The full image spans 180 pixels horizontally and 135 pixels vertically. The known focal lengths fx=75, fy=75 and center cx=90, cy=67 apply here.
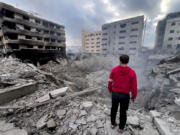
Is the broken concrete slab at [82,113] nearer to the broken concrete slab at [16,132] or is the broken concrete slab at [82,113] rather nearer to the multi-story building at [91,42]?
the broken concrete slab at [16,132]

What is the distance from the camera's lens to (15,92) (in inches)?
95.2

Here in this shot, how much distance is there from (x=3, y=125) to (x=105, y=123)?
2.32m

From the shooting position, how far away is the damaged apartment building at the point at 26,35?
8.64 metres

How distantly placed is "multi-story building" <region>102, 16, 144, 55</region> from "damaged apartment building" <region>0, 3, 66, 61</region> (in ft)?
70.1

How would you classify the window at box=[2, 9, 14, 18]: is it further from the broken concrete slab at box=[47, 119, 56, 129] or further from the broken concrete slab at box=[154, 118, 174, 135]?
the broken concrete slab at box=[154, 118, 174, 135]

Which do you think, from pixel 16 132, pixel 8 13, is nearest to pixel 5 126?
pixel 16 132

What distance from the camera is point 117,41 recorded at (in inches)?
1126

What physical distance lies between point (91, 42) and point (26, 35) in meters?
30.1

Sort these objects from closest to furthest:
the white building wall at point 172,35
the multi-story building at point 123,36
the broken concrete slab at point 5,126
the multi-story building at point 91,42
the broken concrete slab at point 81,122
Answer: the broken concrete slab at point 5,126 < the broken concrete slab at point 81,122 < the white building wall at point 172,35 < the multi-story building at point 123,36 < the multi-story building at point 91,42

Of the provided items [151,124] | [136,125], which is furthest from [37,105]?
[151,124]

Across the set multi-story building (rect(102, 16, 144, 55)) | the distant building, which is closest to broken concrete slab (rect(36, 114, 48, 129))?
multi-story building (rect(102, 16, 144, 55))

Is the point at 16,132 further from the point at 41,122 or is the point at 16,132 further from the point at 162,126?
the point at 162,126

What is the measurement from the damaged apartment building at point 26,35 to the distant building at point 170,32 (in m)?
29.7

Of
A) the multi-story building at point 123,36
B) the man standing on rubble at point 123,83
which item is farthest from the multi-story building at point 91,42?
the man standing on rubble at point 123,83
